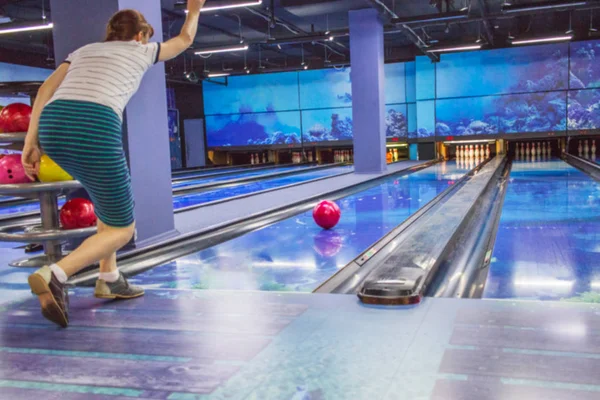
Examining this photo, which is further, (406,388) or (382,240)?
(382,240)

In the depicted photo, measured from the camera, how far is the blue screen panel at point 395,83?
526 inches

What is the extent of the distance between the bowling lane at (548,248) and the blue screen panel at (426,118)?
7378mm

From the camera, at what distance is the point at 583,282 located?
2221 millimetres

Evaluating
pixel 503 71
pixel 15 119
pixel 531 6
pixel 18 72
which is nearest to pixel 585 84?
pixel 503 71

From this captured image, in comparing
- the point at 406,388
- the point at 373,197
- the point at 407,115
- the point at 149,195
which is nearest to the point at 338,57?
the point at 407,115

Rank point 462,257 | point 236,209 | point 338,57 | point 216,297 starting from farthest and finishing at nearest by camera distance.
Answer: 1. point 338,57
2. point 236,209
3. point 462,257
4. point 216,297

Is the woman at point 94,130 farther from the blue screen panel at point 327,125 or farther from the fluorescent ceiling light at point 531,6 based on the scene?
the blue screen panel at point 327,125

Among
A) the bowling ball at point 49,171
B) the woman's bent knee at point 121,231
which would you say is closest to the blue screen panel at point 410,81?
the bowling ball at point 49,171

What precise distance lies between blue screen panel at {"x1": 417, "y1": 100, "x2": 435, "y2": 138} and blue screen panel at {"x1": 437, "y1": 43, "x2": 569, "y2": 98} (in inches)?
12.3

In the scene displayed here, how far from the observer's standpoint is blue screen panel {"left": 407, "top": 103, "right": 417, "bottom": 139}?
13.3 m

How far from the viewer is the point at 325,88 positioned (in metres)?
13.9

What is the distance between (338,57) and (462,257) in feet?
41.7

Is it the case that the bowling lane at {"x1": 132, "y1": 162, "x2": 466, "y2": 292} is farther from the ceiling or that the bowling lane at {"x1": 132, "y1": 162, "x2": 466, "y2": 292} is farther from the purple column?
the purple column

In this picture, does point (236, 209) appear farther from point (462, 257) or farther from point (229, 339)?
point (229, 339)
